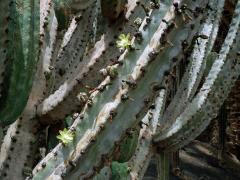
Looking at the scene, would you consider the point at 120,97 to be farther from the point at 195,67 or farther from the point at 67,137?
the point at 195,67

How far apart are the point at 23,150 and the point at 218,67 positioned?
1.42m

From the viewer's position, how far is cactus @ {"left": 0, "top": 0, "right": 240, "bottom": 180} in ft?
7.22

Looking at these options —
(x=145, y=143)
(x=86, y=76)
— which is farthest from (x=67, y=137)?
(x=145, y=143)

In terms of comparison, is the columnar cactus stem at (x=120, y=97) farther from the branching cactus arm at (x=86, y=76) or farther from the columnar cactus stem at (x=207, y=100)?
the columnar cactus stem at (x=207, y=100)

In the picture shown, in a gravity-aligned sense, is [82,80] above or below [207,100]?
below

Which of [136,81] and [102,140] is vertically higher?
[136,81]

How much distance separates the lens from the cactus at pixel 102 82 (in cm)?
220

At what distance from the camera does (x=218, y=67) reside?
358cm

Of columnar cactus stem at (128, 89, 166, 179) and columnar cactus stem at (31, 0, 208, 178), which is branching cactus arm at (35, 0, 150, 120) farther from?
columnar cactus stem at (31, 0, 208, 178)

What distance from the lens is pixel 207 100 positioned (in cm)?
348

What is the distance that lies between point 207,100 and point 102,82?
1333 mm

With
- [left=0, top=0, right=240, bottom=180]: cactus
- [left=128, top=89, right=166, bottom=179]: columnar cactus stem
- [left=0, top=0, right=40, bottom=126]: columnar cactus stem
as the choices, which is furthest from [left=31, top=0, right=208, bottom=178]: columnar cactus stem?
[left=128, top=89, right=166, bottom=179]: columnar cactus stem

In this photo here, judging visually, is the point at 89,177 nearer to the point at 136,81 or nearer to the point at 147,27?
the point at 136,81

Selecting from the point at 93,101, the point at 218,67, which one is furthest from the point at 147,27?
the point at 218,67
